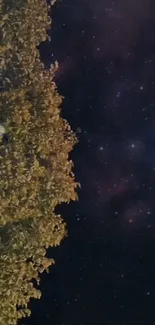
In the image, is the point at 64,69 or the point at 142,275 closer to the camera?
the point at 64,69

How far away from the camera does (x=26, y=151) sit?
27.4 ft

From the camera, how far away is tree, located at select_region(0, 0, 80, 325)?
818 cm

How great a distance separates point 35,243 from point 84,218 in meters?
3.12

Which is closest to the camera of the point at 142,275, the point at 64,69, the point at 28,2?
the point at 28,2

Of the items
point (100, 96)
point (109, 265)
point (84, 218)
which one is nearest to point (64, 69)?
point (100, 96)

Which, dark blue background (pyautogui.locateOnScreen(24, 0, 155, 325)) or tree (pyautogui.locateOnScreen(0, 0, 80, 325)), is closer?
tree (pyautogui.locateOnScreen(0, 0, 80, 325))

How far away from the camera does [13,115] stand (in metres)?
8.16

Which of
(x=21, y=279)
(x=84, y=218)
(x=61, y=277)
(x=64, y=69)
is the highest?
(x=64, y=69)

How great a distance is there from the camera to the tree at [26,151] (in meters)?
8.18

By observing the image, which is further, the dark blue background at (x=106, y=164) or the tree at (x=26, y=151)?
the dark blue background at (x=106, y=164)

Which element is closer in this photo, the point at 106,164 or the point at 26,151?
the point at 26,151

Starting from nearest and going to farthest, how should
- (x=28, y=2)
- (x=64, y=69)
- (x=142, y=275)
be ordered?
1. (x=28, y=2)
2. (x=64, y=69)
3. (x=142, y=275)

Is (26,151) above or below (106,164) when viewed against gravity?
A: below

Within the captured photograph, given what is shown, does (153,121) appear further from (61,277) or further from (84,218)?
(61,277)
